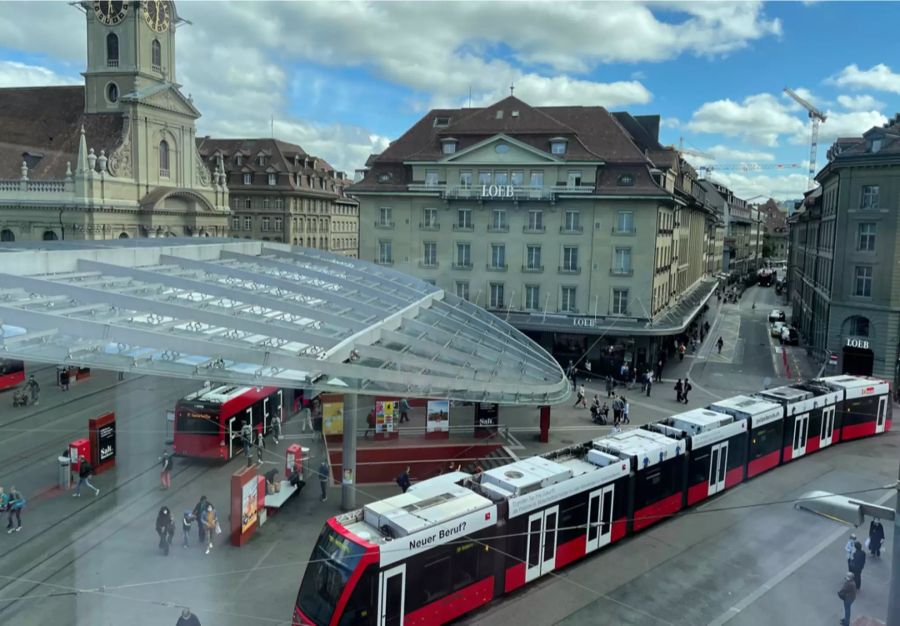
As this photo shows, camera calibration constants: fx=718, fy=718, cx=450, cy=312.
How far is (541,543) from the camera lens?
51.4 feet

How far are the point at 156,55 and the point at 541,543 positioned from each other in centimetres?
6164

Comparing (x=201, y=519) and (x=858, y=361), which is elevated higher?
(x=858, y=361)

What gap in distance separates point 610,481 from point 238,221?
69220 millimetres

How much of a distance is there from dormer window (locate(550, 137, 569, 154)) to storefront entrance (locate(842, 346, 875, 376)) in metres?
19.5

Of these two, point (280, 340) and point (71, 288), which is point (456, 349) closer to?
point (280, 340)

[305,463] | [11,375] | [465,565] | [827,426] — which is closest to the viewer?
[465,565]

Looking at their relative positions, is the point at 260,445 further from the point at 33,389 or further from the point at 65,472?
the point at 33,389

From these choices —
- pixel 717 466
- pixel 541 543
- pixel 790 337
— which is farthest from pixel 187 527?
pixel 790 337

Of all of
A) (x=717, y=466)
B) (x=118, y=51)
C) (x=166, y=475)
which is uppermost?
(x=118, y=51)

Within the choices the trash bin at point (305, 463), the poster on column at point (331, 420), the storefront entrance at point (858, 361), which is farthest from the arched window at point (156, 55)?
the storefront entrance at point (858, 361)

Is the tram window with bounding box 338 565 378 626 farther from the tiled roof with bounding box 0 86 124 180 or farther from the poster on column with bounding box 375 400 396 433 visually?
the tiled roof with bounding box 0 86 124 180

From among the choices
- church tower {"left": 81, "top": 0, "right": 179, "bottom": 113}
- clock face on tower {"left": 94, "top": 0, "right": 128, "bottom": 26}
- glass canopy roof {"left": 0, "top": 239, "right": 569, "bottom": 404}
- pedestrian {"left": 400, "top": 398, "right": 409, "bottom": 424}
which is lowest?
pedestrian {"left": 400, "top": 398, "right": 409, "bottom": 424}

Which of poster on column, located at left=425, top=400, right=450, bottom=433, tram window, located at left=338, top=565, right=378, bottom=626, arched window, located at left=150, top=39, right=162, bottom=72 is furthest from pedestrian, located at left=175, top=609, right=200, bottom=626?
arched window, located at left=150, top=39, right=162, bottom=72

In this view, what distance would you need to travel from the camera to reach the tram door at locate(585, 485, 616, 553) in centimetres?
1692
